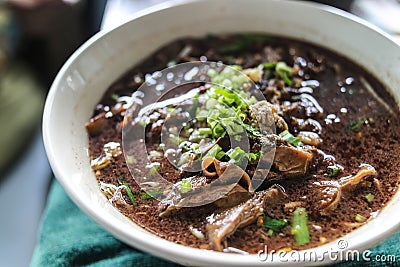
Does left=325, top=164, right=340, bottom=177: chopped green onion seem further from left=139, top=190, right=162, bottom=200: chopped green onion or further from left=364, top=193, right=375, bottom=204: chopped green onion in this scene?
left=139, top=190, right=162, bottom=200: chopped green onion

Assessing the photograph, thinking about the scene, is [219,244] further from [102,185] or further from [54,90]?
[54,90]

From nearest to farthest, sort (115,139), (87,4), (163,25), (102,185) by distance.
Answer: (102,185) → (115,139) → (163,25) → (87,4)

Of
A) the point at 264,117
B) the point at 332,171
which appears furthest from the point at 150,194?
the point at 332,171

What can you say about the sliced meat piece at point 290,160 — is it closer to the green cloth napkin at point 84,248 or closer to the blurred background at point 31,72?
the green cloth napkin at point 84,248

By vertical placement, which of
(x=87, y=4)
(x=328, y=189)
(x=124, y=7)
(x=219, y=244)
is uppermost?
(x=328, y=189)

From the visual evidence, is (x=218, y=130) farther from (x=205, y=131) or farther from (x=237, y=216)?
(x=237, y=216)

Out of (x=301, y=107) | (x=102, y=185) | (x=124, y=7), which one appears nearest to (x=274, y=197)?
(x=301, y=107)

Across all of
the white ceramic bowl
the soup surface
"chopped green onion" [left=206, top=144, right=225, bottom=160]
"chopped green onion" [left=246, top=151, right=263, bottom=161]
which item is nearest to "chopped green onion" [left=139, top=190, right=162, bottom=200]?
the soup surface

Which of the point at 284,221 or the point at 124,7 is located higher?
the point at 284,221
